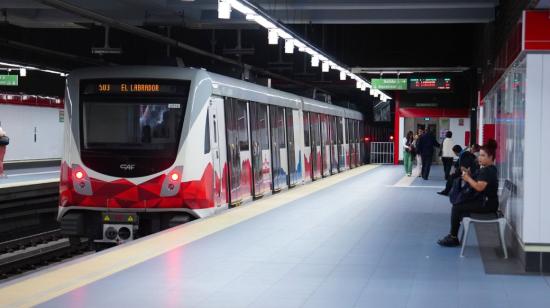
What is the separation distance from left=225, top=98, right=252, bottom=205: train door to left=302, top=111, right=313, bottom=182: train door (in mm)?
7136

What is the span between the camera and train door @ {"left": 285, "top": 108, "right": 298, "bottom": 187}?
2069cm

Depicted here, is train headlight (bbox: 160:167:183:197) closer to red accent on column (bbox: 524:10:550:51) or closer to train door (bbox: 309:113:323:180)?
red accent on column (bbox: 524:10:550:51)

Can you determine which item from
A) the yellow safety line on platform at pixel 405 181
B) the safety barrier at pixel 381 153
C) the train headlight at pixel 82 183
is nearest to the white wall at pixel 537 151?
the train headlight at pixel 82 183

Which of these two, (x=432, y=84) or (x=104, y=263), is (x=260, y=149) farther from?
(x=432, y=84)

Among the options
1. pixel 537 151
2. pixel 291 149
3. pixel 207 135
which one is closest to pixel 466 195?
pixel 537 151

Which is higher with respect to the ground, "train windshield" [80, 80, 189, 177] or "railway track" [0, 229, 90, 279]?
"train windshield" [80, 80, 189, 177]

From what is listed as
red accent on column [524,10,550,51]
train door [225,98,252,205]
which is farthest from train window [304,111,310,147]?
red accent on column [524,10,550,51]

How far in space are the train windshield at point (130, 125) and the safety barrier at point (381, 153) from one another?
1133 inches

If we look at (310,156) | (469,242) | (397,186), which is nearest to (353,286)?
(469,242)

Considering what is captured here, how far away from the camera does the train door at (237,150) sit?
14.5 meters

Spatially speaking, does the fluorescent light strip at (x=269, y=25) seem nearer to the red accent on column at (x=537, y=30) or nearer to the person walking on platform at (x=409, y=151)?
the red accent on column at (x=537, y=30)

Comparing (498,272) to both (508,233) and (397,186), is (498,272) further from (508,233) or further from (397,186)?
(397,186)

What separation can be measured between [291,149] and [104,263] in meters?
12.2

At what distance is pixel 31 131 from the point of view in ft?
107
